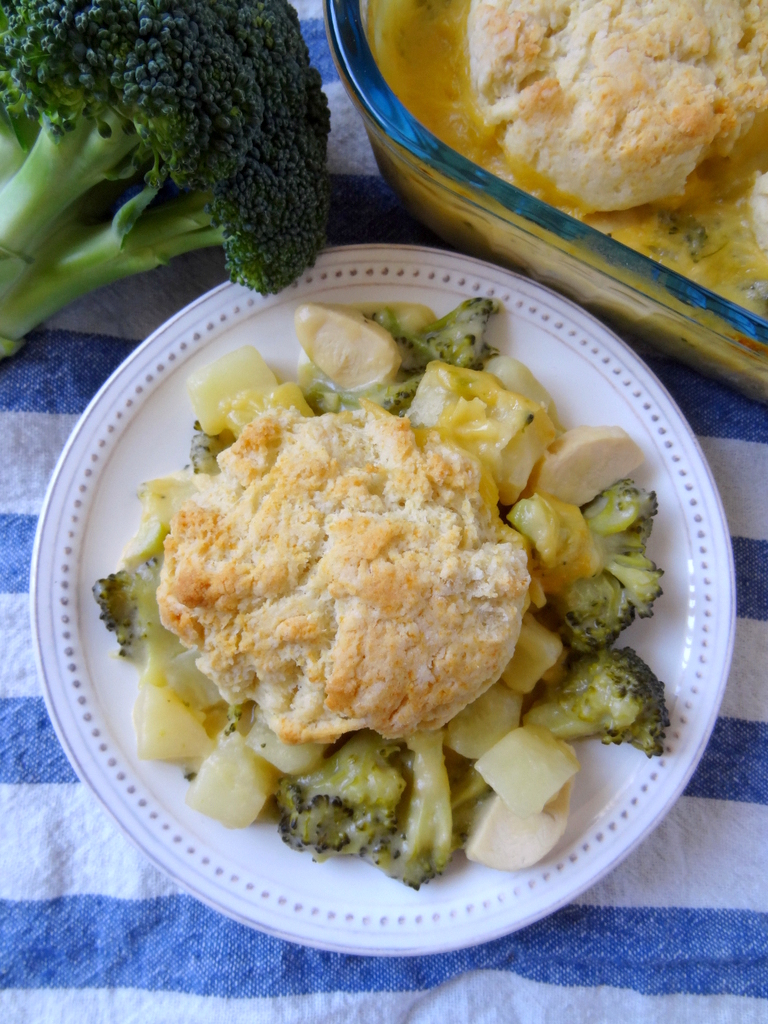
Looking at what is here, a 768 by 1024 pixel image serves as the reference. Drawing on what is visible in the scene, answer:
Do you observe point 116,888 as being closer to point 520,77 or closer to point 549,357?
point 549,357

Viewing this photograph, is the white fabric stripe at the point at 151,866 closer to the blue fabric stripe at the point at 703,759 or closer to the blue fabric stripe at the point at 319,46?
the blue fabric stripe at the point at 703,759

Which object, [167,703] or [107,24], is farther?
[167,703]

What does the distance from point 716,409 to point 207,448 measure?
1.51 m

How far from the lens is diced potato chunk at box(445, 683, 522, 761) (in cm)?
193

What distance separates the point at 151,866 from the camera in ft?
7.43

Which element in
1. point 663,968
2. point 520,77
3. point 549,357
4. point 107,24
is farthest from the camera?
point 663,968

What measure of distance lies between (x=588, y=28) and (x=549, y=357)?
0.78m

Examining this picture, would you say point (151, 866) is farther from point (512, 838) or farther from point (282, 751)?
point (512, 838)

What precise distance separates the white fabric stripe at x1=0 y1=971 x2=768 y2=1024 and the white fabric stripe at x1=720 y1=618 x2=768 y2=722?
0.83 metres

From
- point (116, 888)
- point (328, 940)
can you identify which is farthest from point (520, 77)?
point (116, 888)

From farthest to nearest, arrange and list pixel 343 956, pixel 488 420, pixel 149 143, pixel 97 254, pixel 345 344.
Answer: pixel 343 956, pixel 97 254, pixel 345 344, pixel 488 420, pixel 149 143

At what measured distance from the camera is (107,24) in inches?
59.0

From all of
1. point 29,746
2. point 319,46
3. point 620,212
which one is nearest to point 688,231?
point 620,212

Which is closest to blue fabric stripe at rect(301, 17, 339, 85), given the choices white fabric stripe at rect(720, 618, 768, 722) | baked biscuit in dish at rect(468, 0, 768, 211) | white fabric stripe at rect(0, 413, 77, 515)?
baked biscuit in dish at rect(468, 0, 768, 211)
